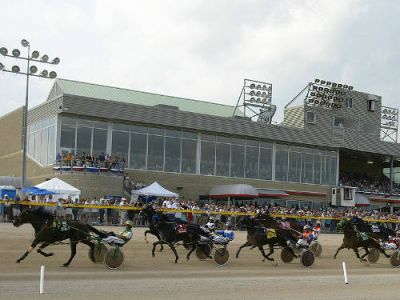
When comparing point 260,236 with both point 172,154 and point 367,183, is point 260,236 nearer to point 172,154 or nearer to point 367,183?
point 172,154

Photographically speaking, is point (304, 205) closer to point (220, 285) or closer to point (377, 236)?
point (377, 236)

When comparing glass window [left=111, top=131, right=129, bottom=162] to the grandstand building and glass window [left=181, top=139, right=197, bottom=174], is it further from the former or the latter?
glass window [left=181, top=139, right=197, bottom=174]

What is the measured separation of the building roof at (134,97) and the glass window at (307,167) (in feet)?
23.6

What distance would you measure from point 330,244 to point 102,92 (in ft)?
84.0

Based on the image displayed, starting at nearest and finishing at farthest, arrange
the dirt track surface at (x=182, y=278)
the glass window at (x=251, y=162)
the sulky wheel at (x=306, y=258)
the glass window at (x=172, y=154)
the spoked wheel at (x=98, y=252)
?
the dirt track surface at (x=182, y=278) < the spoked wheel at (x=98, y=252) < the sulky wheel at (x=306, y=258) < the glass window at (x=172, y=154) < the glass window at (x=251, y=162)

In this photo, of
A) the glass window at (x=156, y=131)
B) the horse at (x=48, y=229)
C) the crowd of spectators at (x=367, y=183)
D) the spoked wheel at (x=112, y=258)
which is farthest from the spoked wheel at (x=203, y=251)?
the crowd of spectators at (x=367, y=183)

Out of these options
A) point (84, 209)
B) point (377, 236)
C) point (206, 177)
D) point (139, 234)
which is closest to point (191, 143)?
point (206, 177)

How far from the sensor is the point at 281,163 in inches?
2176

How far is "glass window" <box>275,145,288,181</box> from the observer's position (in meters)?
54.8

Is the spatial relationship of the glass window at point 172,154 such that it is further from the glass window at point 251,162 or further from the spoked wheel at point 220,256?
the spoked wheel at point 220,256

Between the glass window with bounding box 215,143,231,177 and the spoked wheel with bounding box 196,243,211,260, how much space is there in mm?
30163

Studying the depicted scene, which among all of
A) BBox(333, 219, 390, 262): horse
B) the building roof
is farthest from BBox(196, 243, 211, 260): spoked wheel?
the building roof

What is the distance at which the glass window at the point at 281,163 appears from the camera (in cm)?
5484

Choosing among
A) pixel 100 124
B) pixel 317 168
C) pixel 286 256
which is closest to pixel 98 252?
pixel 286 256
